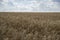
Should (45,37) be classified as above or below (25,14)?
below

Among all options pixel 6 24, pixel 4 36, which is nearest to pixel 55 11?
pixel 6 24

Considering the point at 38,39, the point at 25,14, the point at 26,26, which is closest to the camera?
the point at 38,39

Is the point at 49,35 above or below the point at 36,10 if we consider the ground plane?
below

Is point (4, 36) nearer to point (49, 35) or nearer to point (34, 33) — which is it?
point (34, 33)

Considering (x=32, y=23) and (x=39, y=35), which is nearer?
(x=39, y=35)

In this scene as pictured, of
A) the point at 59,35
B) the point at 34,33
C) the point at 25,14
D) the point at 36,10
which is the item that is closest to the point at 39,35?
the point at 34,33

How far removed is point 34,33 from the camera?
85cm

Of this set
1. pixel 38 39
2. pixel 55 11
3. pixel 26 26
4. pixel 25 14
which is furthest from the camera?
pixel 55 11

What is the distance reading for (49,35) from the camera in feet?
2.71

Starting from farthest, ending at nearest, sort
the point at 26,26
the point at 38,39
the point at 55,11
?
1. the point at 55,11
2. the point at 26,26
3. the point at 38,39

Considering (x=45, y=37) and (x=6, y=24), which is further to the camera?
(x=6, y=24)

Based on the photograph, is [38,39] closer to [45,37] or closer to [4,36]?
[45,37]

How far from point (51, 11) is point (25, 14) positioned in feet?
1.15

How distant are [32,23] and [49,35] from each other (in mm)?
242
